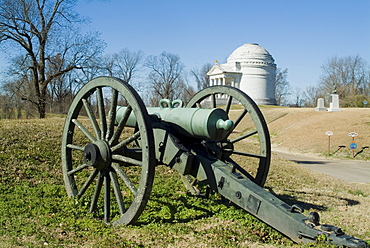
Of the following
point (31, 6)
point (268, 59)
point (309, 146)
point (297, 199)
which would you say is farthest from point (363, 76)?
point (297, 199)

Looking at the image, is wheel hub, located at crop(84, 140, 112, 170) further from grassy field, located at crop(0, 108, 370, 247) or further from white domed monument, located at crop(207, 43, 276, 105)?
white domed monument, located at crop(207, 43, 276, 105)

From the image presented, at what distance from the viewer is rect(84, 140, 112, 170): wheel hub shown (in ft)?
16.5

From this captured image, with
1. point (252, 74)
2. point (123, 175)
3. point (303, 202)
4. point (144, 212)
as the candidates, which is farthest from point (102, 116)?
point (252, 74)

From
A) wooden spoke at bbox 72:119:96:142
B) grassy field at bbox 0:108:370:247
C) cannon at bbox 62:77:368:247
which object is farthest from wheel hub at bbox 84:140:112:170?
grassy field at bbox 0:108:370:247

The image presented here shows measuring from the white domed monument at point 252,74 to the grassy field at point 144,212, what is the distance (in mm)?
53330

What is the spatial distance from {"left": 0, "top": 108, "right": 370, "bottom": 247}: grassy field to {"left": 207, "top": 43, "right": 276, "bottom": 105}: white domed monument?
53.3 metres

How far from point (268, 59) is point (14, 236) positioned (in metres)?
62.7

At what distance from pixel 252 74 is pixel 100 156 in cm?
5920

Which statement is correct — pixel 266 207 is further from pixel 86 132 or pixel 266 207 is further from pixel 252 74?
pixel 252 74

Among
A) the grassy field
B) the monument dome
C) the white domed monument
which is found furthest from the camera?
the monument dome

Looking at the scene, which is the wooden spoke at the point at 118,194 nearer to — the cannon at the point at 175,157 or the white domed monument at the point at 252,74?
the cannon at the point at 175,157

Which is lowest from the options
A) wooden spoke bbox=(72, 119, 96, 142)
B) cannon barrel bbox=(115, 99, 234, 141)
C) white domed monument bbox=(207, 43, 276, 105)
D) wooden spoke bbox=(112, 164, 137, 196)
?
wooden spoke bbox=(112, 164, 137, 196)

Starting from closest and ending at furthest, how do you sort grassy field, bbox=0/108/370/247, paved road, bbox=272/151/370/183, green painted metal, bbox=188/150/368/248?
1. green painted metal, bbox=188/150/368/248
2. grassy field, bbox=0/108/370/247
3. paved road, bbox=272/151/370/183

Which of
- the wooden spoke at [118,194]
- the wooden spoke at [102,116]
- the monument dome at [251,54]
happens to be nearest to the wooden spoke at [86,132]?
the wooden spoke at [102,116]
